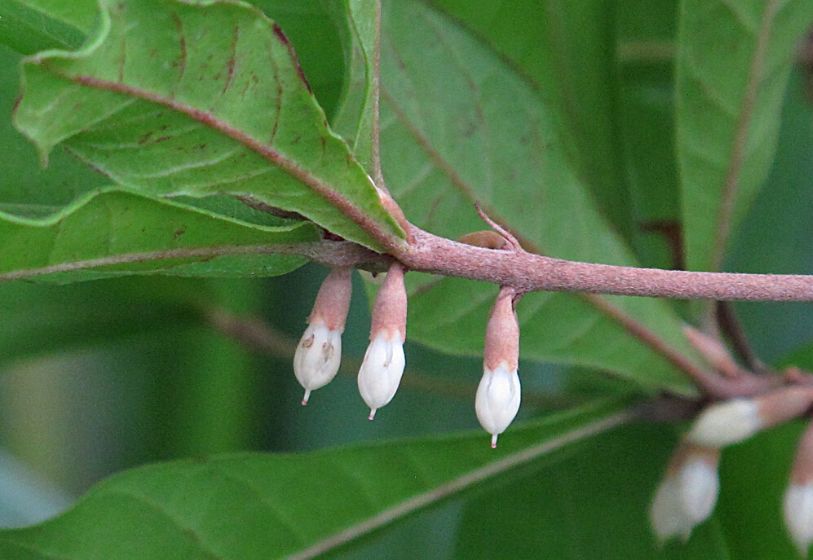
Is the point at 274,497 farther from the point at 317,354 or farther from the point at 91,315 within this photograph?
the point at 91,315

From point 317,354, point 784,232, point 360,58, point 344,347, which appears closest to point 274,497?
point 317,354

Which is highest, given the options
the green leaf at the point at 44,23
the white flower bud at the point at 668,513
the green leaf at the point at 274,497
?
the green leaf at the point at 44,23

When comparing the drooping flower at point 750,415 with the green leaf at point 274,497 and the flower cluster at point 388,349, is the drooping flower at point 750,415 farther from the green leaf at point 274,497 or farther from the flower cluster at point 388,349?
the flower cluster at point 388,349

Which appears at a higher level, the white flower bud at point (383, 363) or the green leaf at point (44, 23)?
the green leaf at point (44, 23)

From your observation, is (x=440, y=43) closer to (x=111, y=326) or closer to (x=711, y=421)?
(x=711, y=421)

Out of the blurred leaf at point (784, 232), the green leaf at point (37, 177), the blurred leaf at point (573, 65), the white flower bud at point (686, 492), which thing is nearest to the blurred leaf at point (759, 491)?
the white flower bud at point (686, 492)

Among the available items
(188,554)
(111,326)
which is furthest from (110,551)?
(111,326)
